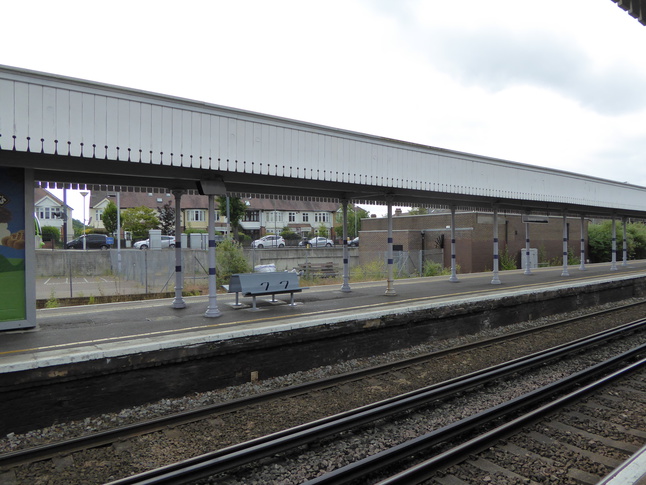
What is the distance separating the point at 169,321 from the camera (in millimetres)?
9141

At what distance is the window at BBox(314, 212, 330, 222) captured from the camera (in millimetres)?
75938

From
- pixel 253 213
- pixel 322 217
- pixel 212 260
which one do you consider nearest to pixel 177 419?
pixel 212 260

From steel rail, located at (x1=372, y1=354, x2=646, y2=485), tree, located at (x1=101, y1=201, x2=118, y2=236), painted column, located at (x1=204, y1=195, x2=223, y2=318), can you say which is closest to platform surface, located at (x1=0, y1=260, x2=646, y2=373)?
painted column, located at (x1=204, y1=195, x2=223, y2=318)

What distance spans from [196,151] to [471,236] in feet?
78.5

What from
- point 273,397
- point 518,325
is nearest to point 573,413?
point 273,397

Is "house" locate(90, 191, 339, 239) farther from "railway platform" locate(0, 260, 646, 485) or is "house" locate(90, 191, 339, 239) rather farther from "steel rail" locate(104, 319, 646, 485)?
"steel rail" locate(104, 319, 646, 485)

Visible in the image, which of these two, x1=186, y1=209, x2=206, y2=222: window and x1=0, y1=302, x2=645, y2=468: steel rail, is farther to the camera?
x1=186, y1=209, x2=206, y2=222: window

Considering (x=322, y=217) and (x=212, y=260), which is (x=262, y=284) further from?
(x=322, y=217)

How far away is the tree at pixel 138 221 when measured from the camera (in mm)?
47281

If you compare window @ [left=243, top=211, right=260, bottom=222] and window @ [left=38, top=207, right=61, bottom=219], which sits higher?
window @ [left=38, top=207, right=61, bottom=219]

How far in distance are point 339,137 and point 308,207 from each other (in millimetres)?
63714

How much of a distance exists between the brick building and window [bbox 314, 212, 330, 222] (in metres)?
36.0

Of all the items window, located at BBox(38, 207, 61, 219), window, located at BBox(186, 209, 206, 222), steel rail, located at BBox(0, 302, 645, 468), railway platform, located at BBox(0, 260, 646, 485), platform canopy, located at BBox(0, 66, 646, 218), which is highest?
window, located at BBox(38, 207, 61, 219)

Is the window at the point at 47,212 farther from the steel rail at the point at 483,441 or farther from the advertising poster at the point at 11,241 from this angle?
the steel rail at the point at 483,441
